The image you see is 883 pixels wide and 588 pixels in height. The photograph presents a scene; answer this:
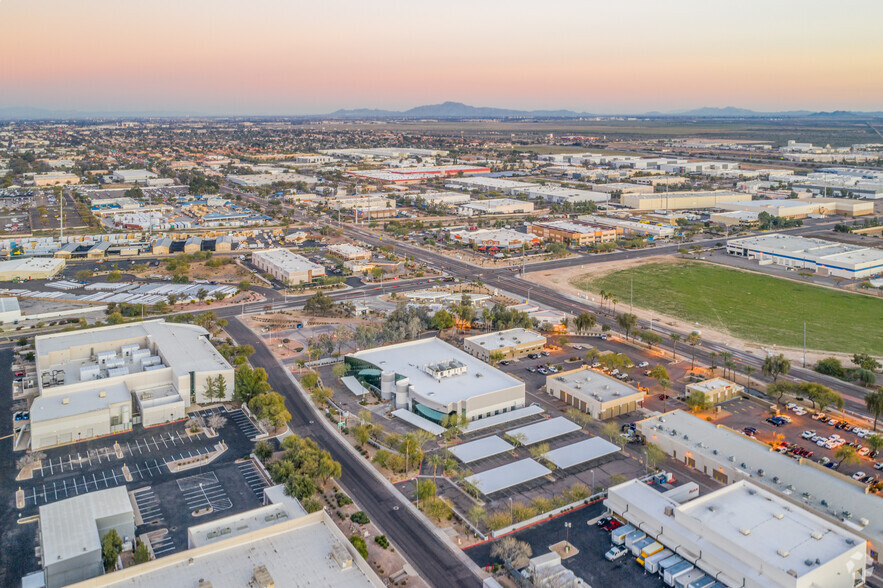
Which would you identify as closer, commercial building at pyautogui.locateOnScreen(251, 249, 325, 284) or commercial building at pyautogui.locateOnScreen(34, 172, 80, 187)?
commercial building at pyautogui.locateOnScreen(251, 249, 325, 284)

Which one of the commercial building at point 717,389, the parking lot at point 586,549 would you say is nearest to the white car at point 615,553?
the parking lot at point 586,549

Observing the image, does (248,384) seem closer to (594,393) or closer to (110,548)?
(110,548)

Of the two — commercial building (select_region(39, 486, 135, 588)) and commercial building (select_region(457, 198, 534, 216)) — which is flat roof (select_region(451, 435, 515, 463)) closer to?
commercial building (select_region(39, 486, 135, 588))

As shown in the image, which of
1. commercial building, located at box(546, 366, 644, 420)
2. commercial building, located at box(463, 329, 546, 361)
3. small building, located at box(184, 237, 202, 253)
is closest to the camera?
commercial building, located at box(546, 366, 644, 420)

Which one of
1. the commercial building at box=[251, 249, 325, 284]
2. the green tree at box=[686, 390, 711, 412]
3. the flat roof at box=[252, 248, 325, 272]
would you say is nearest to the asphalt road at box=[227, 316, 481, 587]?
the green tree at box=[686, 390, 711, 412]

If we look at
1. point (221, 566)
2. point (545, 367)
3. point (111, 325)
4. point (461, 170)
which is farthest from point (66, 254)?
point (461, 170)

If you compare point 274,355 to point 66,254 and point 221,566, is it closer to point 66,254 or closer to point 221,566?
point 221,566

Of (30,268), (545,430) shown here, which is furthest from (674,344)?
(30,268)
